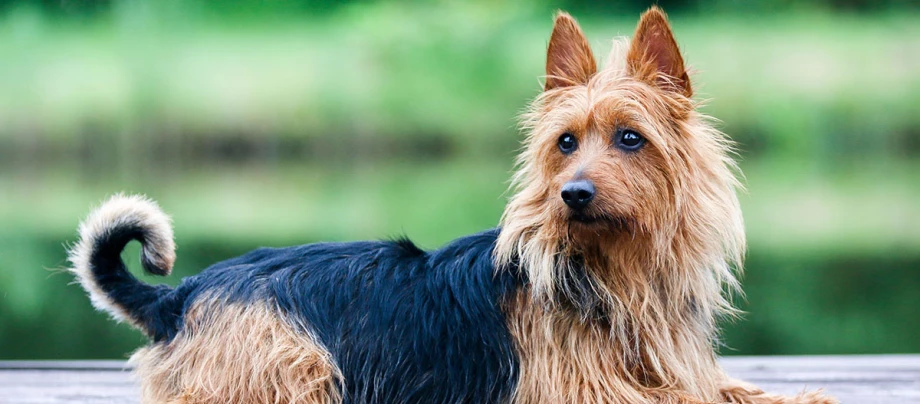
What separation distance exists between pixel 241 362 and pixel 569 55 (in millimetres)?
1504

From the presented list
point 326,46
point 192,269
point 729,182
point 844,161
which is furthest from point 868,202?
point 729,182

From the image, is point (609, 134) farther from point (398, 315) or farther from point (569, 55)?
point (398, 315)

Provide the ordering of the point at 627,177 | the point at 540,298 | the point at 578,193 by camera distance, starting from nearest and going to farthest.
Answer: the point at 578,193
the point at 627,177
the point at 540,298

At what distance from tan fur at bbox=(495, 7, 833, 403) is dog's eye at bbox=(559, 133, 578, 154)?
0.7 inches

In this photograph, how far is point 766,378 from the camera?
13.8ft

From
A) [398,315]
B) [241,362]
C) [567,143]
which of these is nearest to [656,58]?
[567,143]

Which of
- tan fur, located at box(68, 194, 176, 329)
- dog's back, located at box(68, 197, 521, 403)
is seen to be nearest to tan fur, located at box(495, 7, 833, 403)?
dog's back, located at box(68, 197, 521, 403)

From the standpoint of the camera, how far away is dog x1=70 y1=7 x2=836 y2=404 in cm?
295

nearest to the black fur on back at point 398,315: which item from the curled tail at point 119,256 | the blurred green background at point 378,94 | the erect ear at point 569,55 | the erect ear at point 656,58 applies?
the curled tail at point 119,256

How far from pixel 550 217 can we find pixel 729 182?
2.18 ft

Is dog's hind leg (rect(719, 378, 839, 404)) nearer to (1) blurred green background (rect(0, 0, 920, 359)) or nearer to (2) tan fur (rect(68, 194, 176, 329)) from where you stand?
(2) tan fur (rect(68, 194, 176, 329))

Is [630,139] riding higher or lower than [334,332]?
higher

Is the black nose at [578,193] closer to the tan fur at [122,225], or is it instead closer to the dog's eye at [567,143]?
the dog's eye at [567,143]

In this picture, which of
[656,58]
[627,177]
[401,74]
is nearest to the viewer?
[627,177]
